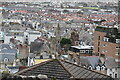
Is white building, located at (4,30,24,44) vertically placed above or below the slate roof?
below

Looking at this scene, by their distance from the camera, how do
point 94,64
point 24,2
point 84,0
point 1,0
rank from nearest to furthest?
point 94,64 < point 1,0 < point 24,2 < point 84,0

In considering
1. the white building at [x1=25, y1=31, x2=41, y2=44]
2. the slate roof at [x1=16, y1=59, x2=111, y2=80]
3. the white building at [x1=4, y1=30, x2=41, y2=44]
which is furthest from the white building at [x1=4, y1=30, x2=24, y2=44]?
the slate roof at [x1=16, y1=59, x2=111, y2=80]

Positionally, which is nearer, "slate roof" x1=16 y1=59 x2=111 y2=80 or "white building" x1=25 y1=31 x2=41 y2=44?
"slate roof" x1=16 y1=59 x2=111 y2=80

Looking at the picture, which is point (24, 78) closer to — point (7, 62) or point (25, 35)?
point (7, 62)

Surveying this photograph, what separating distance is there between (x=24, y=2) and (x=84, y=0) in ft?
42.0

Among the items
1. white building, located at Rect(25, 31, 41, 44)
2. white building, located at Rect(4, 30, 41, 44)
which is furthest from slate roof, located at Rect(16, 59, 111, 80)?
white building, located at Rect(25, 31, 41, 44)

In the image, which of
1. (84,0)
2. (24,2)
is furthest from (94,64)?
(84,0)

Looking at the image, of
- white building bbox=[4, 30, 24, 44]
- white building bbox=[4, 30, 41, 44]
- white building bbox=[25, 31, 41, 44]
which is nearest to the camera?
white building bbox=[4, 30, 24, 44]

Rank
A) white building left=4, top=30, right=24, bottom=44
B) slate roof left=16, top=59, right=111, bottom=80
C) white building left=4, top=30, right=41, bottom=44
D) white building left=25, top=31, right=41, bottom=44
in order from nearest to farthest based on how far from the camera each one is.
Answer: slate roof left=16, top=59, right=111, bottom=80 < white building left=4, top=30, right=24, bottom=44 < white building left=4, top=30, right=41, bottom=44 < white building left=25, top=31, right=41, bottom=44

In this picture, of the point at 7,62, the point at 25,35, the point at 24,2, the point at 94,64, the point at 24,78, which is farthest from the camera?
the point at 24,2

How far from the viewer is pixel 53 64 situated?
3004 millimetres

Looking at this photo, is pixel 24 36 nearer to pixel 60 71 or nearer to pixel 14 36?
pixel 14 36

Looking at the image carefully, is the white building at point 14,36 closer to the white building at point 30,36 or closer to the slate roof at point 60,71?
the white building at point 30,36

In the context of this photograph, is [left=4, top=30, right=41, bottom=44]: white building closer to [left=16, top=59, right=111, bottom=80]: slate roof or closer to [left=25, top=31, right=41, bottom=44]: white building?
[left=25, top=31, right=41, bottom=44]: white building
